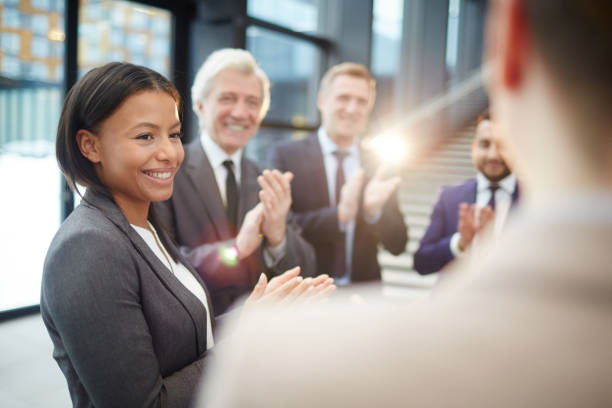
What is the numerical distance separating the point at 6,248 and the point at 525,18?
177 inches

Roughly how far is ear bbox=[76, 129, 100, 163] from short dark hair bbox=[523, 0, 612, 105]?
109cm

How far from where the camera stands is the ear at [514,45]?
0.40 meters

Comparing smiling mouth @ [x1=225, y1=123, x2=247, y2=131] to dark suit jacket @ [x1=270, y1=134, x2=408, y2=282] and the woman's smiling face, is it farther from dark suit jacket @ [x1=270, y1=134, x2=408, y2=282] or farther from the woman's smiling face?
the woman's smiling face

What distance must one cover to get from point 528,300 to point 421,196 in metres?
7.03

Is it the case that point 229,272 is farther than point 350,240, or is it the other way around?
point 350,240

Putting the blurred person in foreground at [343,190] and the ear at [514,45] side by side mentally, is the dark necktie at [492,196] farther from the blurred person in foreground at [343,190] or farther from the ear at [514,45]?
the ear at [514,45]

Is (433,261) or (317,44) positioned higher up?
(317,44)

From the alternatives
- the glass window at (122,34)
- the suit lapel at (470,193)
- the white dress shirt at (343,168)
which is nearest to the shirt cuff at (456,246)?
the suit lapel at (470,193)

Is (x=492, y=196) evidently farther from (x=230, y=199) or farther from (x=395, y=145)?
(x=395, y=145)

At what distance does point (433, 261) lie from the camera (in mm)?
2320

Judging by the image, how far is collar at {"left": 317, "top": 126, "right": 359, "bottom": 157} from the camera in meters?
2.82

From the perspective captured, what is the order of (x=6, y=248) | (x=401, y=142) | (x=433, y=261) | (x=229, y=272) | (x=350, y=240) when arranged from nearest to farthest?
1. (x=229, y=272)
2. (x=433, y=261)
3. (x=350, y=240)
4. (x=6, y=248)
5. (x=401, y=142)

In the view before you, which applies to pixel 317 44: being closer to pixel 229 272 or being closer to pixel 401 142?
pixel 401 142

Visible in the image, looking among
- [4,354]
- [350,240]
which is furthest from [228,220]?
[4,354]
